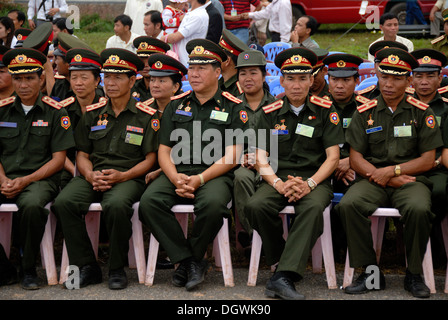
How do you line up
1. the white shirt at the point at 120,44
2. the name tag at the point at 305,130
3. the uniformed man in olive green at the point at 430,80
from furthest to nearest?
the white shirt at the point at 120,44 < the uniformed man in olive green at the point at 430,80 < the name tag at the point at 305,130

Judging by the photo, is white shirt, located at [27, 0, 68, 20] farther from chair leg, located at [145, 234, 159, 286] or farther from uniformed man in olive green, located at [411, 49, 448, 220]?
uniformed man in olive green, located at [411, 49, 448, 220]

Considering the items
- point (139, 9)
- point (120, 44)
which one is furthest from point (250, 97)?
point (139, 9)

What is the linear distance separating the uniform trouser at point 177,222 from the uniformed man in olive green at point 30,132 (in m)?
0.86

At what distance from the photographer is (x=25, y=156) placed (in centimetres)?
502

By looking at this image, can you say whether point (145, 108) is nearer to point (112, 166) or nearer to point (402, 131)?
point (112, 166)

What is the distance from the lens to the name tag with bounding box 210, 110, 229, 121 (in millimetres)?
5066

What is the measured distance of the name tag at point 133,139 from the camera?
508cm

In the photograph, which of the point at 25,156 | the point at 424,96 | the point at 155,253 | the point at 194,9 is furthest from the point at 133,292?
the point at 194,9

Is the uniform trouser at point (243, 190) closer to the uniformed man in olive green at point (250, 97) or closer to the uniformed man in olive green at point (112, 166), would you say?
the uniformed man in olive green at point (250, 97)

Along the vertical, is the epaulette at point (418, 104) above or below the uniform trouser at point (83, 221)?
above

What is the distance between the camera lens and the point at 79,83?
5551 mm

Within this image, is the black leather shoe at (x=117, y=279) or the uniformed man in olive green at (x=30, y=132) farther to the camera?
the uniformed man in olive green at (x=30, y=132)

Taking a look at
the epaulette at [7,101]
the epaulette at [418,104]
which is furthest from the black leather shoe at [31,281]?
the epaulette at [418,104]

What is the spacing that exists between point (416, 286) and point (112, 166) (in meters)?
2.55
